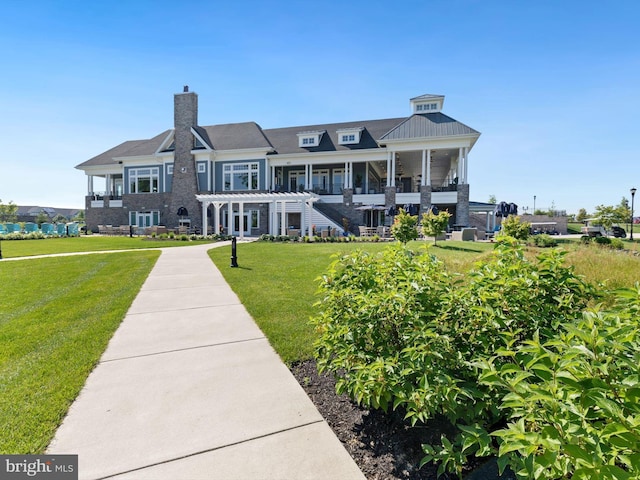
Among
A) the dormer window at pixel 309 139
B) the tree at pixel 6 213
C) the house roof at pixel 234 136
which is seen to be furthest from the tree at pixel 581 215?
Result: the tree at pixel 6 213

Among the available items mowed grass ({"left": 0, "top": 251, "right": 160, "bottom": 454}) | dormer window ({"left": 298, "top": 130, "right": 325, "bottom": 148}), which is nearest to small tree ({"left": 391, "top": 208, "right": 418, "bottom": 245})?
mowed grass ({"left": 0, "top": 251, "right": 160, "bottom": 454})

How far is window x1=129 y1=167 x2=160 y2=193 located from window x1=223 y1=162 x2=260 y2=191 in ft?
27.4

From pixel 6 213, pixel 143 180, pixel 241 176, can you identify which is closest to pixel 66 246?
pixel 241 176

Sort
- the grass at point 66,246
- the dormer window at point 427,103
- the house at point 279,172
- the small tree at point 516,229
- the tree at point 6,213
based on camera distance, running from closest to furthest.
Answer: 1. the small tree at point 516,229
2. the grass at point 66,246
3. the house at point 279,172
4. the dormer window at point 427,103
5. the tree at point 6,213

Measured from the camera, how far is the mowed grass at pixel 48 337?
2.71 m

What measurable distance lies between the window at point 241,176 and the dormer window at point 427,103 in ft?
52.6

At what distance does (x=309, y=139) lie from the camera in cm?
3173

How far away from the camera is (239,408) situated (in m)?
2.91

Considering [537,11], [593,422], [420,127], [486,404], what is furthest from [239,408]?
[420,127]

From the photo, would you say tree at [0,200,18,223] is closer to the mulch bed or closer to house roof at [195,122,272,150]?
house roof at [195,122,272,150]

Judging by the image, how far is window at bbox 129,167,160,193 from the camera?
35031mm

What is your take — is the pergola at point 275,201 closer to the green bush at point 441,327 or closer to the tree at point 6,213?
the green bush at point 441,327

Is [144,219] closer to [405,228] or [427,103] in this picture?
[405,228]

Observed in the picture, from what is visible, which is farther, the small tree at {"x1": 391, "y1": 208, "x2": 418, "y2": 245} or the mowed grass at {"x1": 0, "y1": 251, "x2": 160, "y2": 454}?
the small tree at {"x1": 391, "y1": 208, "x2": 418, "y2": 245}
